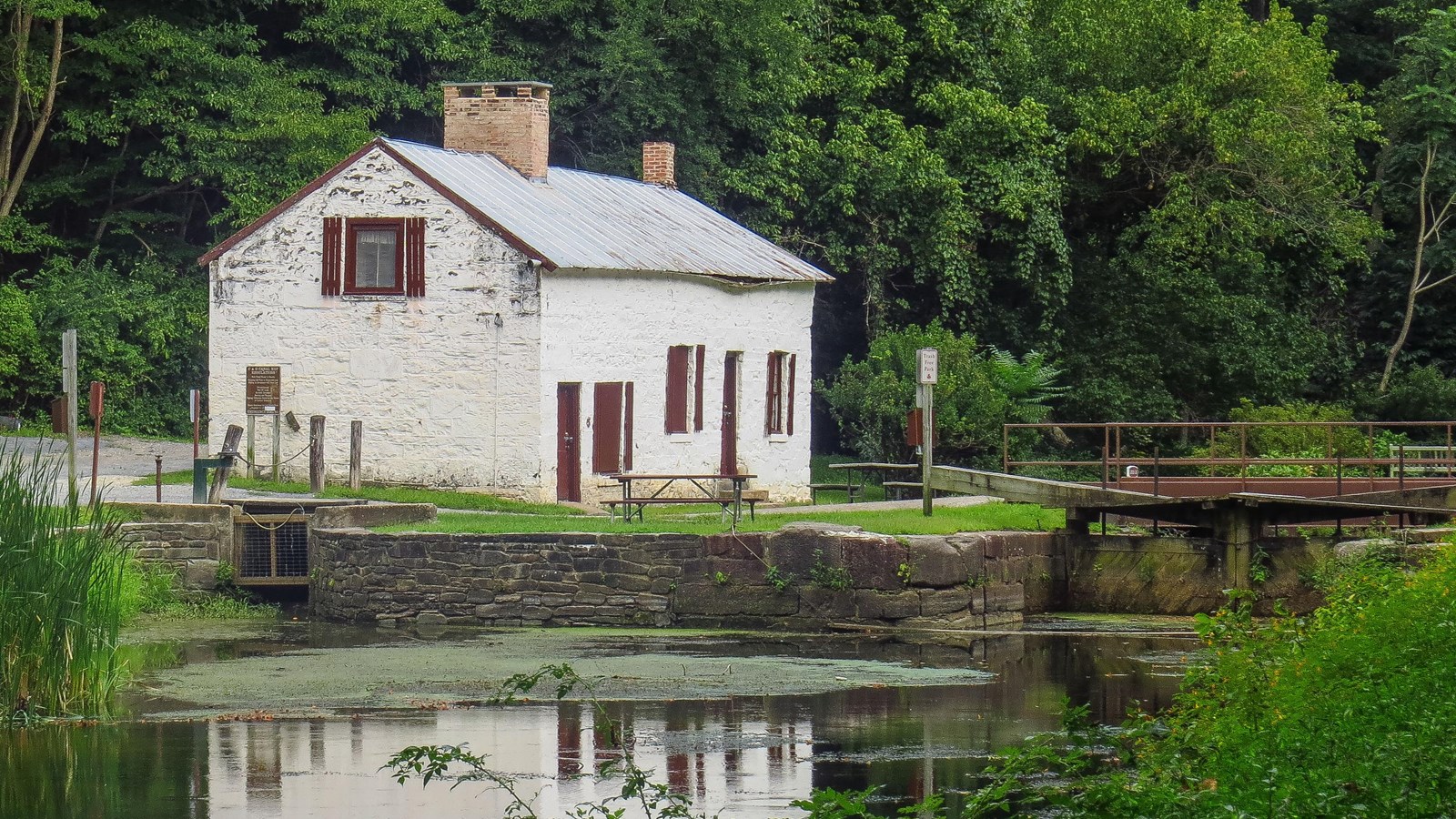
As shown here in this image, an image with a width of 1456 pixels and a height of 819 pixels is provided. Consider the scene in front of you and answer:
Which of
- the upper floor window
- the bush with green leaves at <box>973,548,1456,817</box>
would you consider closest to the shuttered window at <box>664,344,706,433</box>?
the upper floor window

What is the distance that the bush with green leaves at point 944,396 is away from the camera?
38500 mm

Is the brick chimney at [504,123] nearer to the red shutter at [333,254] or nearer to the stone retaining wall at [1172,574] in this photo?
the red shutter at [333,254]

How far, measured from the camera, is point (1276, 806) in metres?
9.23

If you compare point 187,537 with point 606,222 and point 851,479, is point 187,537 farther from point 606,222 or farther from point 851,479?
point 851,479

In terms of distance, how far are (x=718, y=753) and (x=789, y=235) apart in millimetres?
29288

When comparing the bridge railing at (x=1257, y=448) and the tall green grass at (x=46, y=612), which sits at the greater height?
the bridge railing at (x=1257, y=448)

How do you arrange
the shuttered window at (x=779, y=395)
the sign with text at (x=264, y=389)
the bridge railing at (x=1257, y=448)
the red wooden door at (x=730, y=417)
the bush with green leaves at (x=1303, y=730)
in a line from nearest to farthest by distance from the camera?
1. the bush with green leaves at (x=1303, y=730)
2. the bridge railing at (x=1257, y=448)
3. the sign with text at (x=264, y=389)
4. the red wooden door at (x=730, y=417)
5. the shuttered window at (x=779, y=395)

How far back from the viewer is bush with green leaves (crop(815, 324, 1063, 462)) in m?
38.5

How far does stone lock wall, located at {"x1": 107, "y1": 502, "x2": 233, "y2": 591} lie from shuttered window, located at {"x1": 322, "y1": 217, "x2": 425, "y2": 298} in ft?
20.1

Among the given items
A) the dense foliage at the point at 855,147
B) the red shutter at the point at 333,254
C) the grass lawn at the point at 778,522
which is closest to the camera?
the grass lawn at the point at 778,522

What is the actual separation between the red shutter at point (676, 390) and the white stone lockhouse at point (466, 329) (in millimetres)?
34

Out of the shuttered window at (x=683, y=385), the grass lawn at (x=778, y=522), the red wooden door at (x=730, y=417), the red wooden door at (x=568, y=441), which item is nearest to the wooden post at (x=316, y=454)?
the grass lawn at (x=778, y=522)

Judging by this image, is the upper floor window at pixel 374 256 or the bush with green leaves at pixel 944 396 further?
the bush with green leaves at pixel 944 396

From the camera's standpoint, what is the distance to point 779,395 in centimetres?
3784
